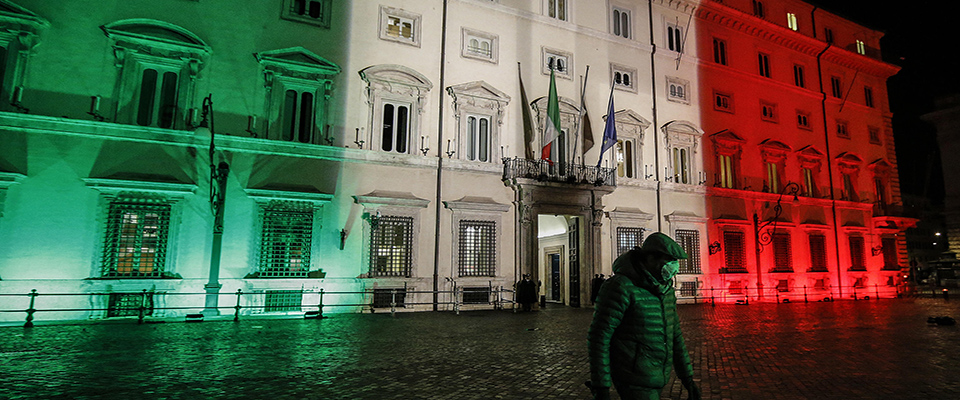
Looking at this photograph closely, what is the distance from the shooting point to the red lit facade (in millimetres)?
24156

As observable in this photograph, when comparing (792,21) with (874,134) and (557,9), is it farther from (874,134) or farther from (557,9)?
(557,9)

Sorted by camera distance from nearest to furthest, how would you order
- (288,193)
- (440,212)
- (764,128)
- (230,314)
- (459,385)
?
(459,385) < (230,314) < (288,193) < (440,212) < (764,128)

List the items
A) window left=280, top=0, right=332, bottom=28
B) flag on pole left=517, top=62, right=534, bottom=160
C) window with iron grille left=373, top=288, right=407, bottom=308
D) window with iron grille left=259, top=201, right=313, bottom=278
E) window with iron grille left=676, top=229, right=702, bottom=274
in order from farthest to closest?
window with iron grille left=676, top=229, right=702, bottom=274, flag on pole left=517, top=62, right=534, bottom=160, window left=280, top=0, right=332, bottom=28, window with iron grille left=373, top=288, right=407, bottom=308, window with iron grille left=259, top=201, right=313, bottom=278

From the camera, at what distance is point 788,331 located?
12398 millimetres

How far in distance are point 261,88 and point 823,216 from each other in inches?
1131

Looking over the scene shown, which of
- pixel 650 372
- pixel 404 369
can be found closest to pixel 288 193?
pixel 404 369

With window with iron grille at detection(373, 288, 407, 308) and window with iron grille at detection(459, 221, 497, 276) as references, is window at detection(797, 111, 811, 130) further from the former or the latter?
window with iron grille at detection(373, 288, 407, 308)

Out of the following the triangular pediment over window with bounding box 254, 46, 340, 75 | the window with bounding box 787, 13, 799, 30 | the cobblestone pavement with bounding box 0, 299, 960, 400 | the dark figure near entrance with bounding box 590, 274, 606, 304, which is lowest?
the cobblestone pavement with bounding box 0, 299, 960, 400

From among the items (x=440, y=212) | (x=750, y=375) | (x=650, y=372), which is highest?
(x=440, y=212)

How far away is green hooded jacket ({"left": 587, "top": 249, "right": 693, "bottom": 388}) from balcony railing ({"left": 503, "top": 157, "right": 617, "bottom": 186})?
15826mm

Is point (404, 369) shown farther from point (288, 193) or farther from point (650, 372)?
point (288, 193)

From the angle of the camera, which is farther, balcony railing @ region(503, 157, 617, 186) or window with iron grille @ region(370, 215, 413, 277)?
balcony railing @ region(503, 157, 617, 186)

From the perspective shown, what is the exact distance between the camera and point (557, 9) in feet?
71.2

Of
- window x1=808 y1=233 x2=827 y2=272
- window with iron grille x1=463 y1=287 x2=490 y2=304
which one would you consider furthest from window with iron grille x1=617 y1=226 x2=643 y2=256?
window x1=808 y1=233 x2=827 y2=272
